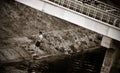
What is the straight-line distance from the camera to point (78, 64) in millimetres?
23844

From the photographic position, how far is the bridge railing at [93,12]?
17.4 m

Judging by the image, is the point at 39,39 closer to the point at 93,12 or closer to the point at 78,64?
the point at 78,64

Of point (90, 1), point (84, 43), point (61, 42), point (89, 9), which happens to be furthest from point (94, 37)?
point (89, 9)

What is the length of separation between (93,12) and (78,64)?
7100mm

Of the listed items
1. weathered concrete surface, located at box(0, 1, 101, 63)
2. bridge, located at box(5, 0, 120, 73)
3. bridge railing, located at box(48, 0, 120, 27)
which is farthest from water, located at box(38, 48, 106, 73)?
bridge railing, located at box(48, 0, 120, 27)

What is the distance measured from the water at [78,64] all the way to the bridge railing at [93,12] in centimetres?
587

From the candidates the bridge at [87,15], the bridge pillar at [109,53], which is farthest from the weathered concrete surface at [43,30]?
the bridge at [87,15]

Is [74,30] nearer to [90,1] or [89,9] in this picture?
[90,1]

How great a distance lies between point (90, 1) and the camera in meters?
22.1

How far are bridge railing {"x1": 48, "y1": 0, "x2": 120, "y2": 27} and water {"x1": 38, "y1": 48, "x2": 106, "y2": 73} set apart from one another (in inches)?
231

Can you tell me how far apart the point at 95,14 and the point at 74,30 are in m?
9.35

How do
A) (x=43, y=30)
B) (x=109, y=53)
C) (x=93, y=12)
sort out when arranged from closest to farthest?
(x=93, y=12) < (x=109, y=53) < (x=43, y=30)

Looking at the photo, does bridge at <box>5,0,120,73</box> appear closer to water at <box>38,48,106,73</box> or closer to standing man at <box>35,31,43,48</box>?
water at <box>38,48,106,73</box>

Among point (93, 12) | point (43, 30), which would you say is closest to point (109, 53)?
point (93, 12)
